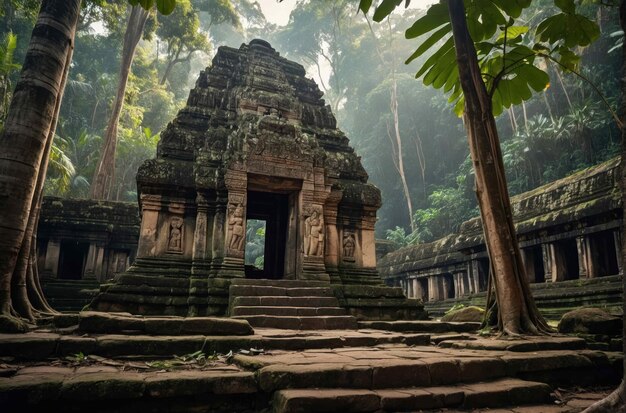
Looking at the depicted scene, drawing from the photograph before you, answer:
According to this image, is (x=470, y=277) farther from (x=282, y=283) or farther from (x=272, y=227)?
(x=282, y=283)

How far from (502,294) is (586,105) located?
18.7 meters

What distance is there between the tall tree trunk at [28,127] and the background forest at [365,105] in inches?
257

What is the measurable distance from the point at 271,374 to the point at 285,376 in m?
0.11

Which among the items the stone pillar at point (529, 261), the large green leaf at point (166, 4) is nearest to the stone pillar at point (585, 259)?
the stone pillar at point (529, 261)

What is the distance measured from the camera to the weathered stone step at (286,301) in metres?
6.34

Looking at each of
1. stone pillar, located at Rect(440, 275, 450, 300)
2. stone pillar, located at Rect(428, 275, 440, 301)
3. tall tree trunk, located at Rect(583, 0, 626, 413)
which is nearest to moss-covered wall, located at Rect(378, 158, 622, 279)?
stone pillar, located at Rect(440, 275, 450, 300)

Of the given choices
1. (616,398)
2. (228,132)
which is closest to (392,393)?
(616,398)

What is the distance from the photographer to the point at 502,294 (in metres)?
5.02

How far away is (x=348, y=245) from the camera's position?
900 cm

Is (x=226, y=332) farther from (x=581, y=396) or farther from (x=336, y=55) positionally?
(x=336, y=55)

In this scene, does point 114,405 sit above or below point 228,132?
below

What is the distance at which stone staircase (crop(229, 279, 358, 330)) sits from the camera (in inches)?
236

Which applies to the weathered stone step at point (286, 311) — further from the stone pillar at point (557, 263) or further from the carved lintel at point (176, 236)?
the stone pillar at point (557, 263)

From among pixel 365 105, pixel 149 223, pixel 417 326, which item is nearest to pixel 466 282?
pixel 417 326
